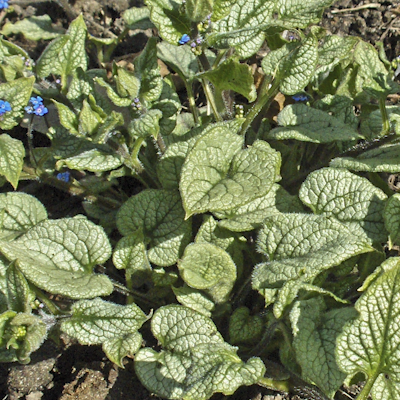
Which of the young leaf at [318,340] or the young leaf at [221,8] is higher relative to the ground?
the young leaf at [221,8]

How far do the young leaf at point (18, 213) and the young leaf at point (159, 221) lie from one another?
63cm

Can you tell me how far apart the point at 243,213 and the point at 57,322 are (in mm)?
1448

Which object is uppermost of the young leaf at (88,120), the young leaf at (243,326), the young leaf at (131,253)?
the young leaf at (88,120)

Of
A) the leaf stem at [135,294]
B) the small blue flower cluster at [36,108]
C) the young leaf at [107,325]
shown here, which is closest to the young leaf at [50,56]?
the small blue flower cluster at [36,108]

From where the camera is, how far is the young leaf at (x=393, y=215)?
2.87m

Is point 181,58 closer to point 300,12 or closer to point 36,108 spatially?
point 300,12

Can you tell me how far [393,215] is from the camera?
9.49 feet

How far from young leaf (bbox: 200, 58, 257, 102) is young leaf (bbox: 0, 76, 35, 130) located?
1218mm

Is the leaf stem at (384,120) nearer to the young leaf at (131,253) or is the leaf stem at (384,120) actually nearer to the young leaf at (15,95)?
the young leaf at (131,253)

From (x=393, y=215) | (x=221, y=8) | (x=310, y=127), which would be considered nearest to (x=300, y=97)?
(x=310, y=127)

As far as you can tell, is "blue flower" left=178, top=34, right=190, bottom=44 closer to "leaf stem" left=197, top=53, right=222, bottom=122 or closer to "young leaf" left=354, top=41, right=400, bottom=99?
"leaf stem" left=197, top=53, right=222, bottom=122

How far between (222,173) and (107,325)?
1.18 m

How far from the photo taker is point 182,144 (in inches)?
134

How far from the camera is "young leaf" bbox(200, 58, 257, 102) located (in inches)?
120
